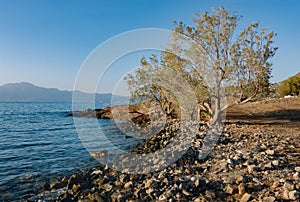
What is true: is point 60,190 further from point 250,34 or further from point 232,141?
point 250,34

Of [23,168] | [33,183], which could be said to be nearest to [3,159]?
[23,168]

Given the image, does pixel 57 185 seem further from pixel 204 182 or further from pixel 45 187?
pixel 204 182

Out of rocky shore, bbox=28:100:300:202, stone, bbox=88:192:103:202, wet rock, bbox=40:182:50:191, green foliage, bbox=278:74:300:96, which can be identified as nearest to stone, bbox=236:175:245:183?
rocky shore, bbox=28:100:300:202

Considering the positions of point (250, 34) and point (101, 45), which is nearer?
point (101, 45)

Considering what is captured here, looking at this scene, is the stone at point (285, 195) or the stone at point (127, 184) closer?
the stone at point (285, 195)

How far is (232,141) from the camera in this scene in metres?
12.4

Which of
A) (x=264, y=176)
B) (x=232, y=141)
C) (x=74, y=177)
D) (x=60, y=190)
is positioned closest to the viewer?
(x=264, y=176)

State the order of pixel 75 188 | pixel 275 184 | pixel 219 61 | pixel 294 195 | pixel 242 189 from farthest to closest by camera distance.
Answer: pixel 219 61, pixel 75 188, pixel 275 184, pixel 242 189, pixel 294 195

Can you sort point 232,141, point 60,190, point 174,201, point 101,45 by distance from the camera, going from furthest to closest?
point 232,141 < point 101,45 < point 60,190 < point 174,201

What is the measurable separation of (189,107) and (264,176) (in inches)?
563

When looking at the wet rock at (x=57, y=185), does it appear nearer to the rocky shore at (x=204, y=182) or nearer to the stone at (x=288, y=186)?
the rocky shore at (x=204, y=182)

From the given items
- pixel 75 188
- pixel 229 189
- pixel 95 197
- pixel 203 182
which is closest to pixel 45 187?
pixel 75 188

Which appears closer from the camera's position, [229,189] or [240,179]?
[229,189]

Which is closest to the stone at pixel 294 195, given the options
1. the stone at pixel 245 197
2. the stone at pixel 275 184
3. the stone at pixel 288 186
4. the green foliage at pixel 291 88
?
the stone at pixel 288 186
